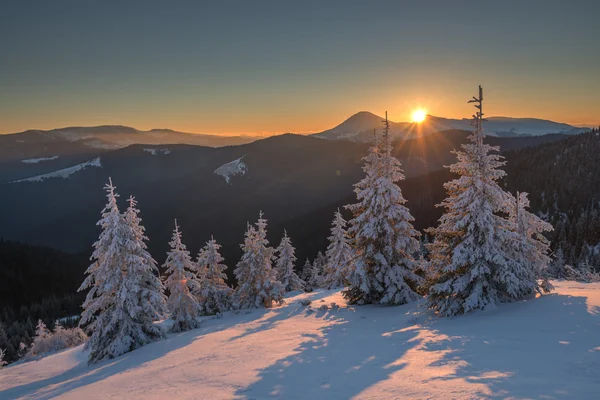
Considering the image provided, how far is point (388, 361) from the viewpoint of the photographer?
32.6ft

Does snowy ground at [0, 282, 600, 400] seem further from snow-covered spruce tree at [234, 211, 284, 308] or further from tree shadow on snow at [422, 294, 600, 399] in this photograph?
snow-covered spruce tree at [234, 211, 284, 308]

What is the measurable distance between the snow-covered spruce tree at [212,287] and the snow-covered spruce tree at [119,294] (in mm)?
11953

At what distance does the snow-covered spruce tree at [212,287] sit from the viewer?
33.0 metres

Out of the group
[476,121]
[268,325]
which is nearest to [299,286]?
[268,325]

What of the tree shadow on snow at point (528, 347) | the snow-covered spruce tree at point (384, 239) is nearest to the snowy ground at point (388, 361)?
the tree shadow on snow at point (528, 347)

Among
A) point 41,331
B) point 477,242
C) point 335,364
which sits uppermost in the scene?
point 477,242

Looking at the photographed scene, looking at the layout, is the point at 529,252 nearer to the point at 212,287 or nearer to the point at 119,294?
the point at 119,294

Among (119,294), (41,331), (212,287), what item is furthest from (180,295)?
(41,331)

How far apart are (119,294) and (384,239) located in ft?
51.9

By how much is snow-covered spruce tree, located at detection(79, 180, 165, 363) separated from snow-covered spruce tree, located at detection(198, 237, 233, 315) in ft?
39.2

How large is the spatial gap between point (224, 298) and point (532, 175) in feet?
549

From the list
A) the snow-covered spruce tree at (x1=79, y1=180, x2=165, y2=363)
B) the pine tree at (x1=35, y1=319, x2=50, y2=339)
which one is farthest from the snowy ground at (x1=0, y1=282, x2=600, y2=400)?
the pine tree at (x1=35, y1=319, x2=50, y2=339)

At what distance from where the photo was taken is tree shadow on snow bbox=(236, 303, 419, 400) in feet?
27.8

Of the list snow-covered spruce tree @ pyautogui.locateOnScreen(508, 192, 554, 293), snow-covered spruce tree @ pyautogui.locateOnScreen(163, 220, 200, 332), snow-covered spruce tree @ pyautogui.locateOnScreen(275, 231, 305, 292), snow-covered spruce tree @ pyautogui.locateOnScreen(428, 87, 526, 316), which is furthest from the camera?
snow-covered spruce tree @ pyautogui.locateOnScreen(275, 231, 305, 292)
